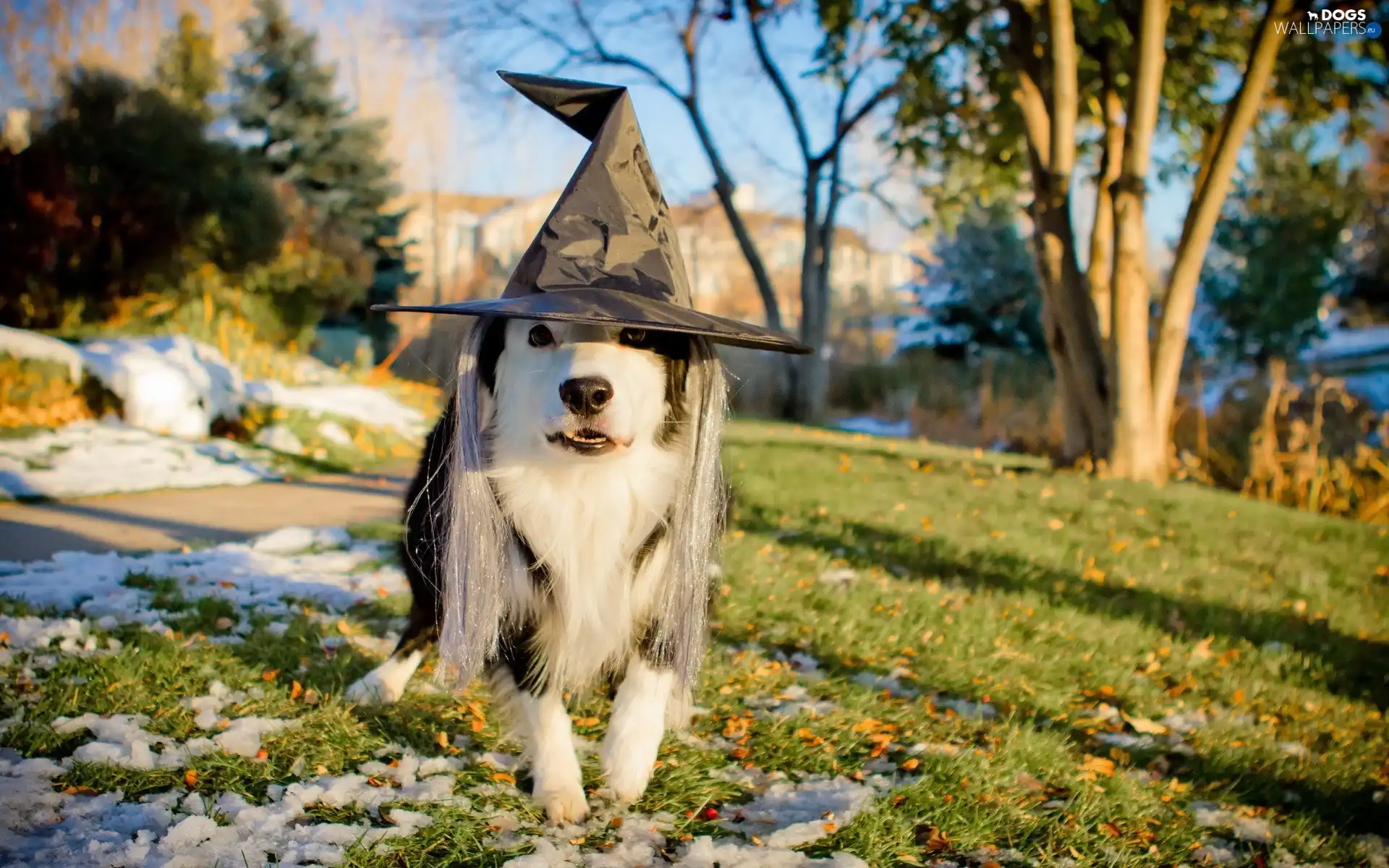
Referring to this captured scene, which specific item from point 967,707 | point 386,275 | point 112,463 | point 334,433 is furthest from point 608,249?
point 386,275

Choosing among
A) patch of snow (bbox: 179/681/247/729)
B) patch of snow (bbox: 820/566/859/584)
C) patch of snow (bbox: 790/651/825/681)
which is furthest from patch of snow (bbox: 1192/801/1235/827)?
patch of snow (bbox: 179/681/247/729)

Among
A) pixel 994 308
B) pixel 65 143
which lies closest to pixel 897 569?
pixel 65 143

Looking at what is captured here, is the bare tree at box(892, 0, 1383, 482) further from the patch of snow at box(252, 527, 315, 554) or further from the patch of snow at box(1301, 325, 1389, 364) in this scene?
the patch of snow at box(1301, 325, 1389, 364)

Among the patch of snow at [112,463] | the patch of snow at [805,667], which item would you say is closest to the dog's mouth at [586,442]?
the patch of snow at [805,667]

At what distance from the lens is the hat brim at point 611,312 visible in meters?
1.92

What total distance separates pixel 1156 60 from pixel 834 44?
411 centimetres

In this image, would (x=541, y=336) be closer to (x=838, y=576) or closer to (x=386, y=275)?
(x=838, y=576)

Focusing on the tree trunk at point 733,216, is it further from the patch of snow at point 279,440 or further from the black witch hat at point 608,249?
the black witch hat at point 608,249

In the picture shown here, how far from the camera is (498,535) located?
7.54 ft

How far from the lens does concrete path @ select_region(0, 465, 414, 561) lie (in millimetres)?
4359

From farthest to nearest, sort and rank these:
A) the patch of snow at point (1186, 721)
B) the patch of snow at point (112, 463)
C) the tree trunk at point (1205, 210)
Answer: the tree trunk at point (1205, 210) < the patch of snow at point (112, 463) < the patch of snow at point (1186, 721)

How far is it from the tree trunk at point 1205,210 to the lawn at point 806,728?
346cm

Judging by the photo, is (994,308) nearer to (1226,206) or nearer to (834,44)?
(1226,206)

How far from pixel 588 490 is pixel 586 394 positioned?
346 millimetres
